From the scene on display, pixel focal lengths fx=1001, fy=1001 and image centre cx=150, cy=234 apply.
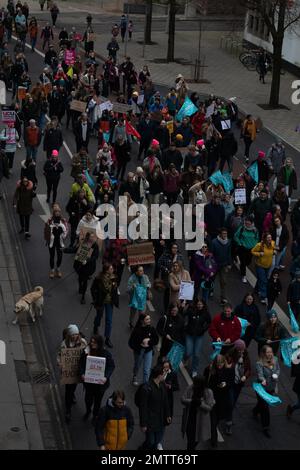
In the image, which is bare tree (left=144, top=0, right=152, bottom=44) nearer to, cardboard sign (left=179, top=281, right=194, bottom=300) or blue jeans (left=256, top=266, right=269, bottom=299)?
blue jeans (left=256, top=266, right=269, bottom=299)

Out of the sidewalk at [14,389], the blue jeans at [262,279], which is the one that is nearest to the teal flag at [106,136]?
the sidewalk at [14,389]

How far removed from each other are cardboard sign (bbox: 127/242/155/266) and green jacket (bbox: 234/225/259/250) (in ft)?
5.85

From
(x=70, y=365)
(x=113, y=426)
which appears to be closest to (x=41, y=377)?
(x=70, y=365)

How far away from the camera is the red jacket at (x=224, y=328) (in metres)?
14.3

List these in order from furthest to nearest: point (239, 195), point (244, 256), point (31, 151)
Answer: point (31, 151)
point (239, 195)
point (244, 256)

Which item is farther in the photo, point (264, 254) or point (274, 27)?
point (274, 27)

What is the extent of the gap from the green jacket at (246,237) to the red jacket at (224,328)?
157 inches

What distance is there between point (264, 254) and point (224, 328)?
10.8 feet

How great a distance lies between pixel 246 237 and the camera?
59.6ft

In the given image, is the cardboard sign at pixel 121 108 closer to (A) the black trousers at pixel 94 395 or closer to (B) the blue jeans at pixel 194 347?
(B) the blue jeans at pixel 194 347

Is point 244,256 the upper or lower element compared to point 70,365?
lower

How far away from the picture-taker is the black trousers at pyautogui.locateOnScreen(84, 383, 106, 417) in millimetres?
13062

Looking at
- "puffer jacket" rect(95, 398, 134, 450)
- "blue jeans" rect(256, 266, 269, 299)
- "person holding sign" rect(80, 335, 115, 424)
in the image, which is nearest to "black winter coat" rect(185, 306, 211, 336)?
"person holding sign" rect(80, 335, 115, 424)

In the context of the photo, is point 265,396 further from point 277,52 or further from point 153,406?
point 277,52
